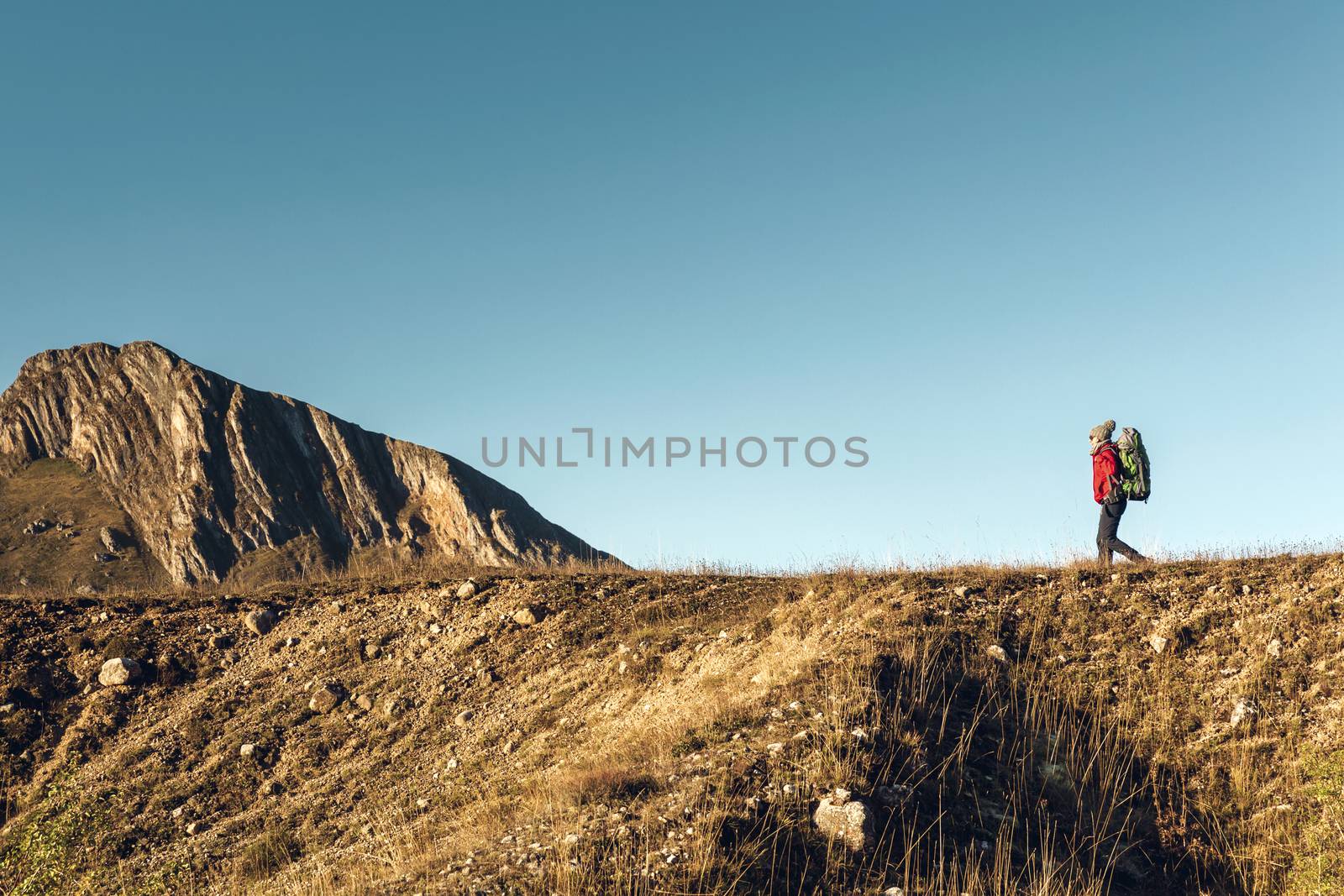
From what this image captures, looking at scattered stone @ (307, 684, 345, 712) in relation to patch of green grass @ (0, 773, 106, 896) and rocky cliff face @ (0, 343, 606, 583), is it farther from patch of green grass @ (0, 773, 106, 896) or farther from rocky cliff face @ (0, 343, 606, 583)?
rocky cliff face @ (0, 343, 606, 583)

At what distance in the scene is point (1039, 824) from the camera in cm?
796

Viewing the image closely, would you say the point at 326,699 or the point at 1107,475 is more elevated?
the point at 1107,475

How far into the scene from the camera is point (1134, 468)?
13984 millimetres

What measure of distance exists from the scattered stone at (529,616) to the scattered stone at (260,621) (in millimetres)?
4805

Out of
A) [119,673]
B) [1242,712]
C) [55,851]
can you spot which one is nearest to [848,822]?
[1242,712]

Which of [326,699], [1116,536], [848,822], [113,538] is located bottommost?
[326,699]

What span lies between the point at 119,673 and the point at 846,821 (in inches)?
516

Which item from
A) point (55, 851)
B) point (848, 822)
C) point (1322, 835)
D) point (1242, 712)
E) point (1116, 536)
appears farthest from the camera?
point (1116, 536)

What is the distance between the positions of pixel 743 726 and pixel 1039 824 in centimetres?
281

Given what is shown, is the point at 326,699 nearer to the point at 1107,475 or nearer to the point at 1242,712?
the point at 1242,712

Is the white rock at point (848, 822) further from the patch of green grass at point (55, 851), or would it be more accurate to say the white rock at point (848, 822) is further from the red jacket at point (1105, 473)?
the red jacket at point (1105, 473)

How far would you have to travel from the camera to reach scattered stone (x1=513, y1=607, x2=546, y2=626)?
47.0 ft

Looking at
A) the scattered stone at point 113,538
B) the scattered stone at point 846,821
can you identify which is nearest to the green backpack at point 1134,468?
the scattered stone at point 846,821

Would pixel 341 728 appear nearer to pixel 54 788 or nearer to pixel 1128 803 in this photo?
pixel 54 788
